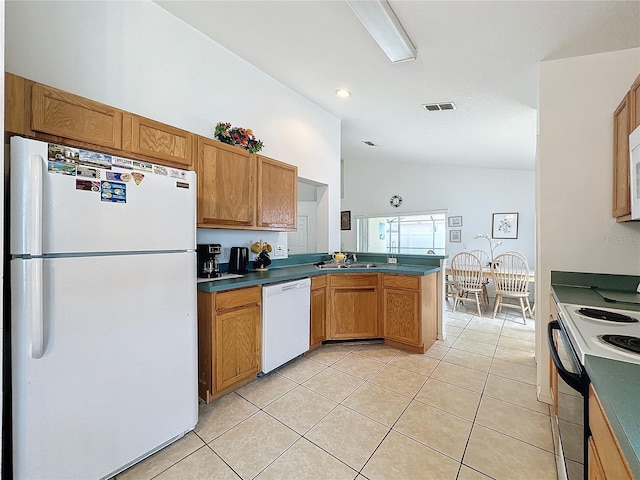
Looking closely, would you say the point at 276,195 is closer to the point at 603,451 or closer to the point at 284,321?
the point at 284,321

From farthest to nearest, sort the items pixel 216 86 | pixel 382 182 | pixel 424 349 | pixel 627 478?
pixel 382 182 → pixel 424 349 → pixel 216 86 → pixel 627 478

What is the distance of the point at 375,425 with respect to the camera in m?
1.81

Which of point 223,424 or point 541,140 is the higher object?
point 541,140

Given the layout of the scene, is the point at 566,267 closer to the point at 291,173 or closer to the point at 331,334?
the point at 331,334

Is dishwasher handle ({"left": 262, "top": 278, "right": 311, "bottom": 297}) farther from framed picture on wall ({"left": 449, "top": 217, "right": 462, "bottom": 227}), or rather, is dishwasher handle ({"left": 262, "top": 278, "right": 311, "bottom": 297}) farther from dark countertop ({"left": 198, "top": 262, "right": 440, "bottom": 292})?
framed picture on wall ({"left": 449, "top": 217, "right": 462, "bottom": 227})

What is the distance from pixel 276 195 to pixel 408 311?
5.73 ft

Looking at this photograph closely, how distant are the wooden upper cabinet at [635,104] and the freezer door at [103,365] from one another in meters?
2.58

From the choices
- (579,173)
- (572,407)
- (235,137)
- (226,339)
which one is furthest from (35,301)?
(579,173)

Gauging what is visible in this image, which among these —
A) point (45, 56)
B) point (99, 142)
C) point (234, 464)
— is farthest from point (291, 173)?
point (234, 464)

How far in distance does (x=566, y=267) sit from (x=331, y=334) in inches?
81.1

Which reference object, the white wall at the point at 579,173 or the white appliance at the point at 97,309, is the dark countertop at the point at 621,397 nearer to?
the white wall at the point at 579,173

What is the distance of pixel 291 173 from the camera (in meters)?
2.97

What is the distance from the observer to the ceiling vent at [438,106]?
118 inches

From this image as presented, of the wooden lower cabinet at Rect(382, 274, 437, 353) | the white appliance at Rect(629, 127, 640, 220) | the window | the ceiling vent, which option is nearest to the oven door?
the white appliance at Rect(629, 127, 640, 220)
